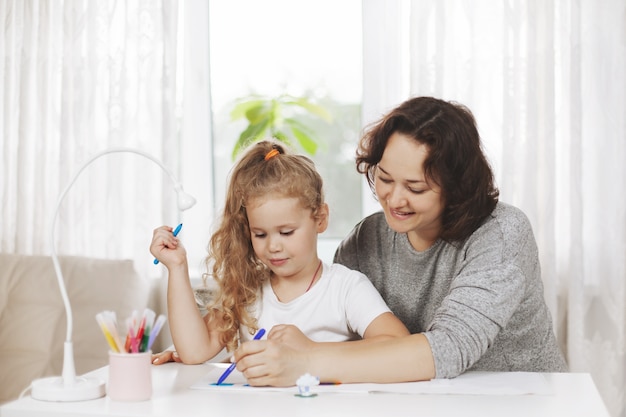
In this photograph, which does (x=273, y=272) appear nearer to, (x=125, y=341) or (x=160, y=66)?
(x=125, y=341)

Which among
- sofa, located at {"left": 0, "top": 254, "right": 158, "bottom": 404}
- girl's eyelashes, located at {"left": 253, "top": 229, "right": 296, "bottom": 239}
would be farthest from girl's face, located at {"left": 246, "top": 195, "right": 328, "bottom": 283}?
sofa, located at {"left": 0, "top": 254, "right": 158, "bottom": 404}

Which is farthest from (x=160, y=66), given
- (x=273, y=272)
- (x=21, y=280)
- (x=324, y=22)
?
(x=273, y=272)

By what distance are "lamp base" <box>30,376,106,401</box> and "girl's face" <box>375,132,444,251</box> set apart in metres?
0.63

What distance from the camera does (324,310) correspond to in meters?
1.61

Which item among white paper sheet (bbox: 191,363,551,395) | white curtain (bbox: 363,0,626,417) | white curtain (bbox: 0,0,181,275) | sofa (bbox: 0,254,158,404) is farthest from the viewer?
white curtain (bbox: 0,0,181,275)

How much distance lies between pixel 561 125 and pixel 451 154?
130cm

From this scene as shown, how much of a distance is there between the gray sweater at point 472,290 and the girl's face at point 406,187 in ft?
0.38

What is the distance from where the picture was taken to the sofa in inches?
108

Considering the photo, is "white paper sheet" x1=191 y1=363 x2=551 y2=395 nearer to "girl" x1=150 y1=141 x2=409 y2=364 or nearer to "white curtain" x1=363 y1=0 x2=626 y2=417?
"girl" x1=150 y1=141 x2=409 y2=364

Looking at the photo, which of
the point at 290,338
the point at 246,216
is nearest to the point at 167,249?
the point at 246,216

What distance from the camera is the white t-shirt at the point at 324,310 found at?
1598mm

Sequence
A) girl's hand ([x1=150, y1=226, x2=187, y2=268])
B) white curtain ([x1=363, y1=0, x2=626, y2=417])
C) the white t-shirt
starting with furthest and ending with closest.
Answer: white curtain ([x1=363, y1=0, x2=626, y2=417])
the white t-shirt
girl's hand ([x1=150, y1=226, x2=187, y2=268])

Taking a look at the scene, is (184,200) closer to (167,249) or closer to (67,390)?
(167,249)

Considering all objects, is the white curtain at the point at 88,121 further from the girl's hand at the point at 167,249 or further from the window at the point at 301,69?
the girl's hand at the point at 167,249
